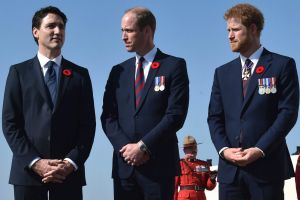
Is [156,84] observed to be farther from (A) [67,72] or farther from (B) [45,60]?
(B) [45,60]

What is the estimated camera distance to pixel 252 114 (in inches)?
228

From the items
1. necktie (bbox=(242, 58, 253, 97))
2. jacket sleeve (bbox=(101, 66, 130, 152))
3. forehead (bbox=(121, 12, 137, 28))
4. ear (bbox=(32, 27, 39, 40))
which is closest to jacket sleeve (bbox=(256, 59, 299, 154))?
necktie (bbox=(242, 58, 253, 97))

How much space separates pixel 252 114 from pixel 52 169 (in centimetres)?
183

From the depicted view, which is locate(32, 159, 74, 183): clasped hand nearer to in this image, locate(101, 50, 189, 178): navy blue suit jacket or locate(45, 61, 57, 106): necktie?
locate(101, 50, 189, 178): navy blue suit jacket

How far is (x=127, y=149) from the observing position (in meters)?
5.79

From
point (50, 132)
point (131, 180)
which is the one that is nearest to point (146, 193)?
point (131, 180)

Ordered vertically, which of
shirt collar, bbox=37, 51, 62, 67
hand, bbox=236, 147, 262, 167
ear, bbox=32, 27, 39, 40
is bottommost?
hand, bbox=236, 147, 262, 167

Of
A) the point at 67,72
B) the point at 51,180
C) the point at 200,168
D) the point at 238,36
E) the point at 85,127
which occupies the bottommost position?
the point at 200,168

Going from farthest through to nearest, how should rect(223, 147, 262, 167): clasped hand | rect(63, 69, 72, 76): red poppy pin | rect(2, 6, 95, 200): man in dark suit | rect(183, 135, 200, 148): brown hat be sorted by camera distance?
rect(183, 135, 200, 148): brown hat → rect(63, 69, 72, 76): red poppy pin → rect(2, 6, 95, 200): man in dark suit → rect(223, 147, 262, 167): clasped hand

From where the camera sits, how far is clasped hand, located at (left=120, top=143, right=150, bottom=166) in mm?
5754

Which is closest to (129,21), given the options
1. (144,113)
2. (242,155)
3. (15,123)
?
(144,113)

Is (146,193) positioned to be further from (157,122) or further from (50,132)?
(50,132)

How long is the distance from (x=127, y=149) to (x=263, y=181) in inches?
48.3

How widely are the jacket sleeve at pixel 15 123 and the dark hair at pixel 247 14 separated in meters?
2.06
